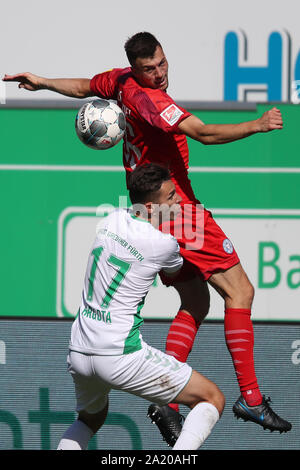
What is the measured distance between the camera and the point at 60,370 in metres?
5.28

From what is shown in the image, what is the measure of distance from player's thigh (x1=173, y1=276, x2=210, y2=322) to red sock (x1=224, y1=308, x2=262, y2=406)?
200 millimetres

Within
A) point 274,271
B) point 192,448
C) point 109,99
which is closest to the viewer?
point 192,448

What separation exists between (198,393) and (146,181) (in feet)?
3.30

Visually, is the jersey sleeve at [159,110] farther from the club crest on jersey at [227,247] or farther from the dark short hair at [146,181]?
the club crest on jersey at [227,247]

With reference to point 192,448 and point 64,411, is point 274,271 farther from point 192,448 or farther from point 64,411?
point 192,448

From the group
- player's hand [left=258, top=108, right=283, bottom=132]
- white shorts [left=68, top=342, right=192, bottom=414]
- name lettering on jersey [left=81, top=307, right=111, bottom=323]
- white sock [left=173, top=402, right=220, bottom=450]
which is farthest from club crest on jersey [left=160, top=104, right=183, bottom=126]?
white sock [left=173, top=402, right=220, bottom=450]

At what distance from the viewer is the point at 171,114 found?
394 cm

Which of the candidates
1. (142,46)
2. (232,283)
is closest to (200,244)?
(232,283)

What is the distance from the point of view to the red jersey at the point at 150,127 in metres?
3.96

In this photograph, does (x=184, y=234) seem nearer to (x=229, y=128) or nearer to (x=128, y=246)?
(x=128, y=246)

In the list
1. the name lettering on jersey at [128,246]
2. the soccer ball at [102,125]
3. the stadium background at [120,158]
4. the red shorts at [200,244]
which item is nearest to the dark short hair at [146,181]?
the name lettering on jersey at [128,246]

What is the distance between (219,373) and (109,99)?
1902 millimetres

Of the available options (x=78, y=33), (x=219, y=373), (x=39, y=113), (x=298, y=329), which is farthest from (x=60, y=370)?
(x=78, y=33)

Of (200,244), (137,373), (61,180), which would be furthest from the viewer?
(61,180)
